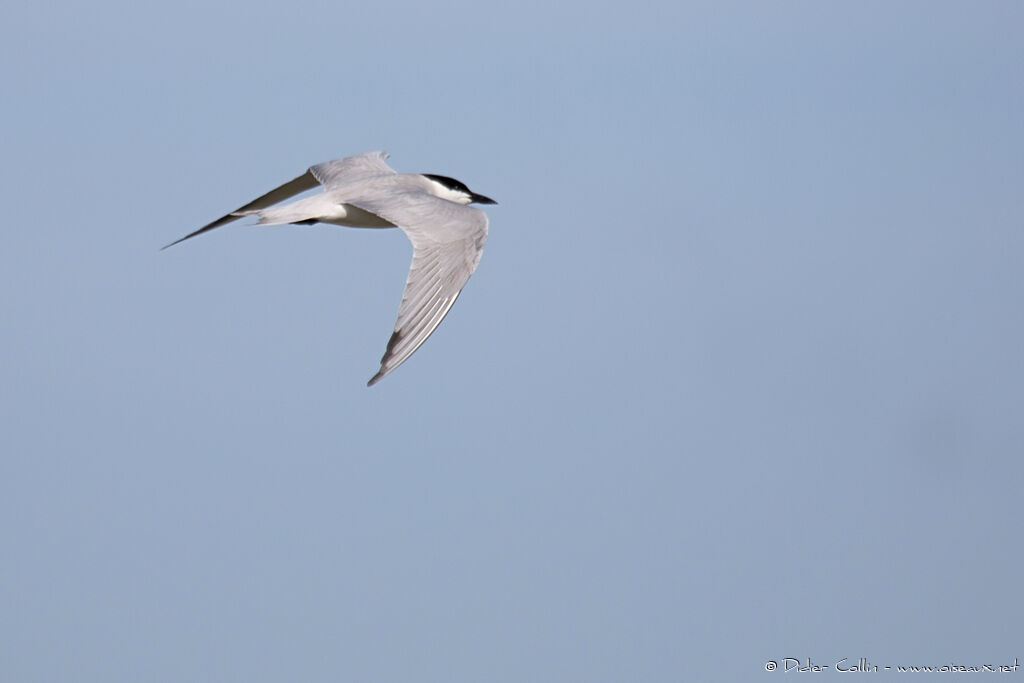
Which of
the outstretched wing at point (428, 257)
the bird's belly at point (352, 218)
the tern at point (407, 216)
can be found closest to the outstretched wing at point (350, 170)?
the tern at point (407, 216)

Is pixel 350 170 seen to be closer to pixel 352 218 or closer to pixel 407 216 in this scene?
pixel 352 218

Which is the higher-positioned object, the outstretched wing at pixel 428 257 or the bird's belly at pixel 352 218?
the bird's belly at pixel 352 218

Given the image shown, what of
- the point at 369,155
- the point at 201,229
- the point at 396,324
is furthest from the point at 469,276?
the point at 369,155

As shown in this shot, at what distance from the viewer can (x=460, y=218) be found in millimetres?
14070

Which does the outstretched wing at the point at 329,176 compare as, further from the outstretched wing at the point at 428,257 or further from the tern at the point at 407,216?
the outstretched wing at the point at 428,257

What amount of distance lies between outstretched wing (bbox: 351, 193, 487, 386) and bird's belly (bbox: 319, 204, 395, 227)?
0.33 meters

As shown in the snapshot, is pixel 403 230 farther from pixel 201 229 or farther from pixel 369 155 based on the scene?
pixel 369 155

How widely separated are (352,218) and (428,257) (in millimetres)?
2817

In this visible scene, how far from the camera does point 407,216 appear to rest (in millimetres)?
14297

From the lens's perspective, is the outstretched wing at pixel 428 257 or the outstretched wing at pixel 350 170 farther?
the outstretched wing at pixel 350 170

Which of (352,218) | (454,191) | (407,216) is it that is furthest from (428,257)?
(454,191)

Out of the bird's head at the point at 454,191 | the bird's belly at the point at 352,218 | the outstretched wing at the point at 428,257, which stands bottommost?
the outstretched wing at the point at 428,257

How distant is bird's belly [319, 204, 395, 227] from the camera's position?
15445 mm

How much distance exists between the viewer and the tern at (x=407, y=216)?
12398 millimetres
